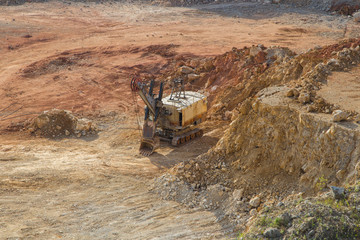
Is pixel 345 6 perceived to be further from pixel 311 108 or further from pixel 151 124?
pixel 311 108

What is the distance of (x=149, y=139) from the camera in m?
17.0

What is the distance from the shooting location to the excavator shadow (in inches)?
637

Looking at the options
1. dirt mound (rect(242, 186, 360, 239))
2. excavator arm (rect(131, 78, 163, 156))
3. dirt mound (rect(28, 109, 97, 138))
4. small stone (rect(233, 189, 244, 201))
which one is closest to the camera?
dirt mound (rect(242, 186, 360, 239))

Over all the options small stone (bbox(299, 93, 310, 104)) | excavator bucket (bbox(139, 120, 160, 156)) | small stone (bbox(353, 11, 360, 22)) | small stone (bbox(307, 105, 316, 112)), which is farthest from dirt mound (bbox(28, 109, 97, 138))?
small stone (bbox(353, 11, 360, 22))

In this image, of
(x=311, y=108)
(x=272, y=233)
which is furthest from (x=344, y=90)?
(x=272, y=233)

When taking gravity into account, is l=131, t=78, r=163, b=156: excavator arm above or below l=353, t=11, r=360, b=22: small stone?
below

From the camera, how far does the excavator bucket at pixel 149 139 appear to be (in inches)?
668

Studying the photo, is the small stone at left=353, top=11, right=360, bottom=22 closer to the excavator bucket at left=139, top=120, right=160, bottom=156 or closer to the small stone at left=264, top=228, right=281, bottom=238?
the excavator bucket at left=139, top=120, right=160, bottom=156

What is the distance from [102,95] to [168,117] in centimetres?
886

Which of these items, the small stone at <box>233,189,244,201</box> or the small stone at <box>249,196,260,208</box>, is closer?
the small stone at <box>249,196,260,208</box>

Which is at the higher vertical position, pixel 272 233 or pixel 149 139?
pixel 272 233

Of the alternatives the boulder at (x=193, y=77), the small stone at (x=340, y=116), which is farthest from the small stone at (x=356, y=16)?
the small stone at (x=340, y=116)

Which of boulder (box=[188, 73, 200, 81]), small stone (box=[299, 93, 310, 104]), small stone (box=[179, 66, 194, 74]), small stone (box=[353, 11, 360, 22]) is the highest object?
small stone (box=[353, 11, 360, 22])

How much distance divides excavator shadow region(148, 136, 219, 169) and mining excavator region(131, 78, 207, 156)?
250 mm
